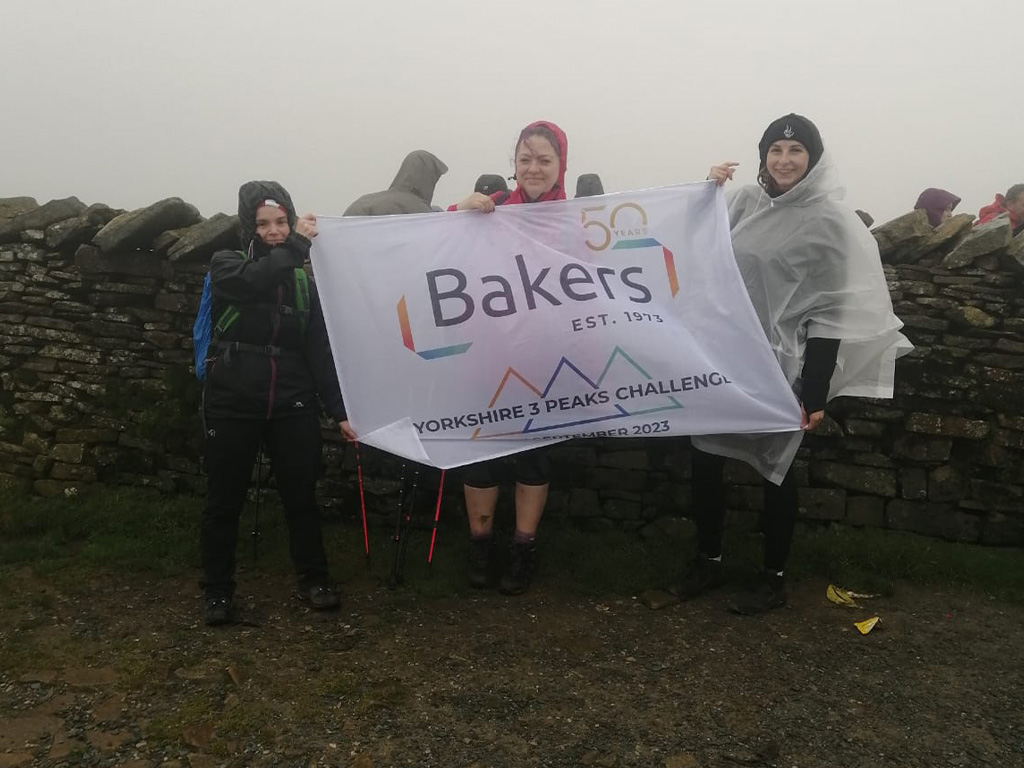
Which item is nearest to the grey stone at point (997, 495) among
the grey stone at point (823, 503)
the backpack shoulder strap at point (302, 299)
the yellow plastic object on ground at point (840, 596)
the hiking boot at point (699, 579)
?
the grey stone at point (823, 503)

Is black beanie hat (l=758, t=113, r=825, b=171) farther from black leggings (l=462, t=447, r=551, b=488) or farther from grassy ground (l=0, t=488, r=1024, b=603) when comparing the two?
grassy ground (l=0, t=488, r=1024, b=603)

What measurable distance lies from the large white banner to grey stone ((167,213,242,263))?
143cm

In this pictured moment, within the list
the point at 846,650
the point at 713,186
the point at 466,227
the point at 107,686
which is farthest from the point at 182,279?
the point at 846,650

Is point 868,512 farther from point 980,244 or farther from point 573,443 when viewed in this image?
point 573,443

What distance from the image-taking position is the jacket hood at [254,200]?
12.1 feet

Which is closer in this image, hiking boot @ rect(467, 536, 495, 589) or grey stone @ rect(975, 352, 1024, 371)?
hiking boot @ rect(467, 536, 495, 589)

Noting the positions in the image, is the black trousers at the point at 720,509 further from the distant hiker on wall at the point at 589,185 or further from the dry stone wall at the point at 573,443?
the distant hiker on wall at the point at 589,185

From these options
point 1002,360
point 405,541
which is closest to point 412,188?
point 405,541

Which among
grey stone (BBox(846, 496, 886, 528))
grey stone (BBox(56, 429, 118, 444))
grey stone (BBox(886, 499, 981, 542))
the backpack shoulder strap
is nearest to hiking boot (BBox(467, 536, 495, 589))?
the backpack shoulder strap

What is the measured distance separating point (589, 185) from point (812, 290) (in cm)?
331

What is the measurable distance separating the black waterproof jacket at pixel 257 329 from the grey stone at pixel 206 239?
1.39m

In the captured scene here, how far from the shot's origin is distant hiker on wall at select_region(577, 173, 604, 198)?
6699 millimetres

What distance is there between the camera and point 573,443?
4957mm

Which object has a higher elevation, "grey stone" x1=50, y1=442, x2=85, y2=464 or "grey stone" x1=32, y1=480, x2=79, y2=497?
"grey stone" x1=50, y1=442, x2=85, y2=464
